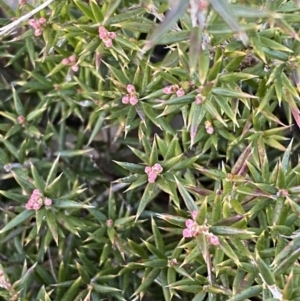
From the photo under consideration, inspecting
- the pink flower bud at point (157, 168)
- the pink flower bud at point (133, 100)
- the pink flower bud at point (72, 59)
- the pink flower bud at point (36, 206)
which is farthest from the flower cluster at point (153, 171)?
the pink flower bud at point (72, 59)

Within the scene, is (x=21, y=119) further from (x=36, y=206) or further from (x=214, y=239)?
(x=214, y=239)

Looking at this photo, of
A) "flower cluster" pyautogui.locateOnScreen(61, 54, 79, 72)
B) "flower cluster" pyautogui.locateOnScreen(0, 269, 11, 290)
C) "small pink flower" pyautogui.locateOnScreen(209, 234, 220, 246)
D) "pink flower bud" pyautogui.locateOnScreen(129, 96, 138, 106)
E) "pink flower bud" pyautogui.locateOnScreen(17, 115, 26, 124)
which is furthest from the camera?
"pink flower bud" pyautogui.locateOnScreen(17, 115, 26, 124)

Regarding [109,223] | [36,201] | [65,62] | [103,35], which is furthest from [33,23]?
[109,223]

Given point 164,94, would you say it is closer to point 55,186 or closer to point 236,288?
point 55,186

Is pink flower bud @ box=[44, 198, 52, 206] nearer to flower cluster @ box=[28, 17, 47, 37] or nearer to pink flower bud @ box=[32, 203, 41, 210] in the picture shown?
pink flower bud @ box=[32, 203, 41, 210]

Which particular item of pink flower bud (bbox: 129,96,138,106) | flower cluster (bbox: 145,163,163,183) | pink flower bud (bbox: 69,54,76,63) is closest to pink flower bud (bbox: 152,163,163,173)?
flower cluster (bbox: 145,163,163,183)

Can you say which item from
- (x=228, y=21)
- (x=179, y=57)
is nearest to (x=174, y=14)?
(x=228, y=21)
